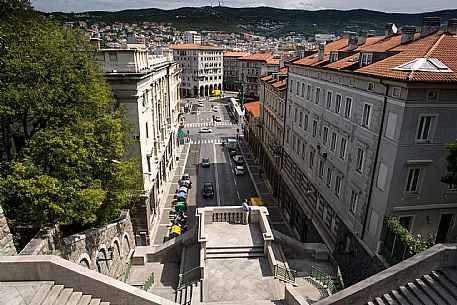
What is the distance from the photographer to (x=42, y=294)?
11008 millimetres

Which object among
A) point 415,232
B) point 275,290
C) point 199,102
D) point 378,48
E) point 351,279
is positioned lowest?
point 199,102

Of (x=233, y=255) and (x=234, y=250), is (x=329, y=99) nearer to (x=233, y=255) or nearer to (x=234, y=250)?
(x=234, y=250)

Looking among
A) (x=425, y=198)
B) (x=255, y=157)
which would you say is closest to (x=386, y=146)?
(x=425, y=198)

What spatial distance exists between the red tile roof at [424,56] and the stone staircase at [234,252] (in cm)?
1252

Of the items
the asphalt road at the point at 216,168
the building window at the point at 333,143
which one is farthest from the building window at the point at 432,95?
the asphalt road at the point at 216,168

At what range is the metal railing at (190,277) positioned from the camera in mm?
17516

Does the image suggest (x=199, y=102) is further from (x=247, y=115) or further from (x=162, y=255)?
(x=162, y=255)

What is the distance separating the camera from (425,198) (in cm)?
1845

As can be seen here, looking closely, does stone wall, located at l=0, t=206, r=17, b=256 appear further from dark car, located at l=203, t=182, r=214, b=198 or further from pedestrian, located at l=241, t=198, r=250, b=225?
dark car, located at l=203, t=182, r=214, b=198

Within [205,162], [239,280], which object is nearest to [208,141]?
[205,162]

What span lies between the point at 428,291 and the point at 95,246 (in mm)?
15574

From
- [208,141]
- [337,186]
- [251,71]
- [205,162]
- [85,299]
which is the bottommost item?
[208,141]

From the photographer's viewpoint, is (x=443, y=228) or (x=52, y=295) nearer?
(x=52, y=295)

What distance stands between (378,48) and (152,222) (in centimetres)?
2558
